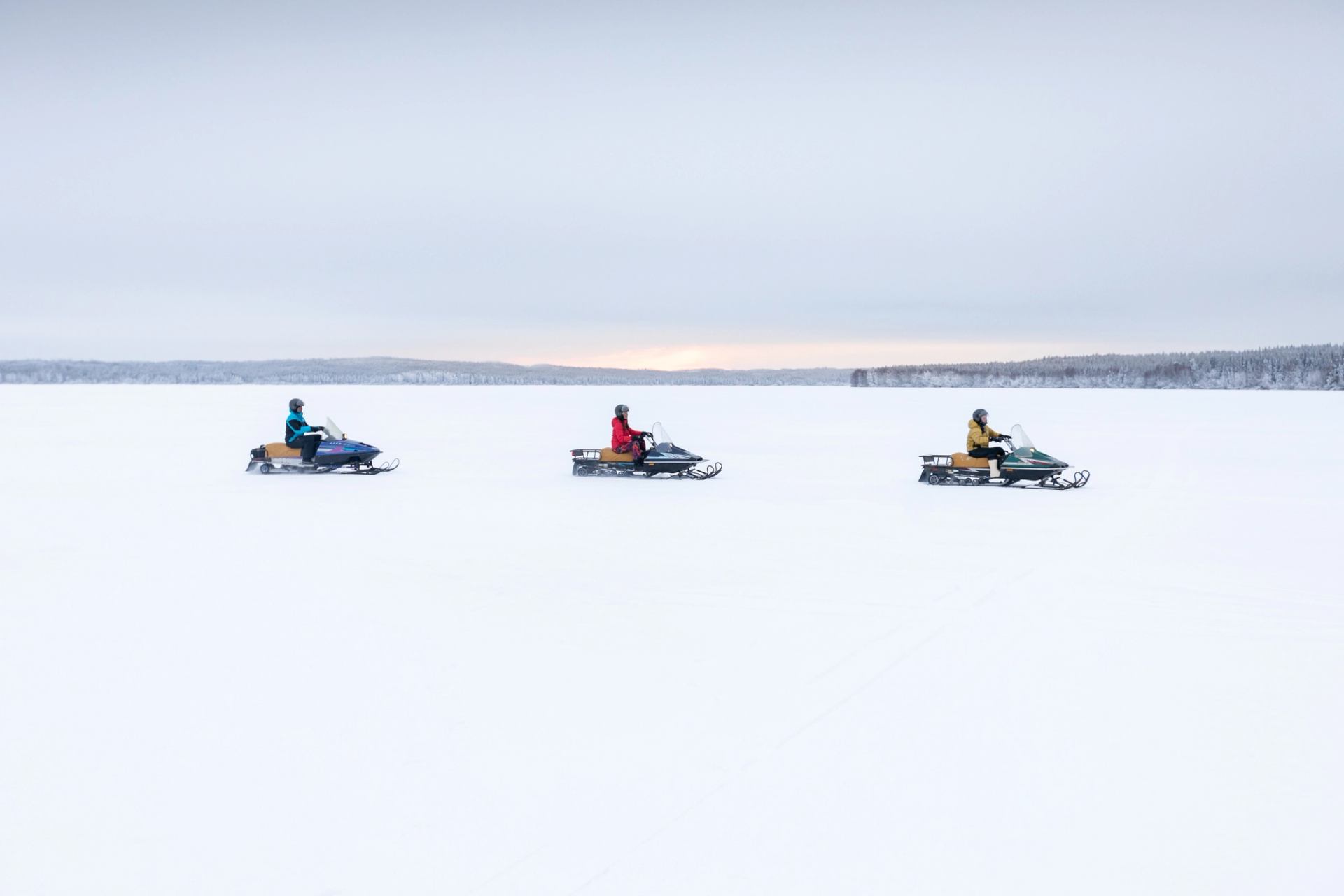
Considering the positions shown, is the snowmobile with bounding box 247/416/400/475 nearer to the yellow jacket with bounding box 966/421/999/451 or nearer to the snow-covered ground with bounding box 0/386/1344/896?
the snow-covered ground with bounding box 0/386/1344/896

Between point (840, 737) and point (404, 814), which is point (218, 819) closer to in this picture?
point (404, 814)

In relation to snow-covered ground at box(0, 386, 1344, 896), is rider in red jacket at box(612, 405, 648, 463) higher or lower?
higher

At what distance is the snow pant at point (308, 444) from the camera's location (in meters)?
16.6

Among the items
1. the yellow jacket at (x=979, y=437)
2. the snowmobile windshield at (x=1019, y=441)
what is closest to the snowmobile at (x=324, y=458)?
the yellow jacket at (x=979, y=437)

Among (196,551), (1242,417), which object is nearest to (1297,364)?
(1242,417)

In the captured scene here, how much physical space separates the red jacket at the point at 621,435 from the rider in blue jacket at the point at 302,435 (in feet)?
14.8

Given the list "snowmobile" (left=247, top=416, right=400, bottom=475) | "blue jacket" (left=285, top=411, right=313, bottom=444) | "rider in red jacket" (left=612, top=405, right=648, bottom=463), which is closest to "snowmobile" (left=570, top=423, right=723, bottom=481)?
"rider in red jacket" (left=612, top=405, right=648, bottom=463)

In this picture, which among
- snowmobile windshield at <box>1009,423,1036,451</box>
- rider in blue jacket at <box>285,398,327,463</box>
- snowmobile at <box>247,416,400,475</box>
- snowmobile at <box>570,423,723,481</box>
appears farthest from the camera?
snowmobile at <box>247,416,400,475</box>

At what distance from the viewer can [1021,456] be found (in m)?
15.1

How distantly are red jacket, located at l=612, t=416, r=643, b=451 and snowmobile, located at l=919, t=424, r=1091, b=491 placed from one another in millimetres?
4447

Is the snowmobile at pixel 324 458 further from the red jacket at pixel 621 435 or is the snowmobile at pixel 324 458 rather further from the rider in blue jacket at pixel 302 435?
the red jacket at pixel 621 435

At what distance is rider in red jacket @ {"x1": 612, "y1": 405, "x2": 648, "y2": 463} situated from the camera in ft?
53.9

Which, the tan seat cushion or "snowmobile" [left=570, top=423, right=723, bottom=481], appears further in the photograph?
the tan seat cushion

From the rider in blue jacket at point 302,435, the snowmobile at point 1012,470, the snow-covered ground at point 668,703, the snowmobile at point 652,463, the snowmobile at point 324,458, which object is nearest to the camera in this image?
the snow-covered ground at point 668,703
